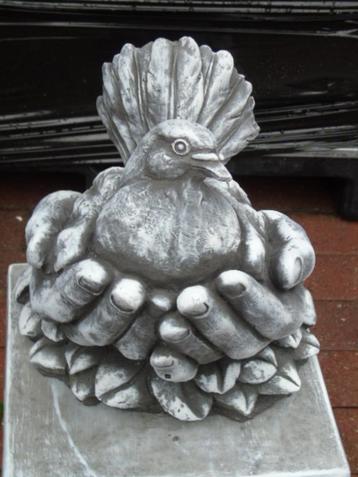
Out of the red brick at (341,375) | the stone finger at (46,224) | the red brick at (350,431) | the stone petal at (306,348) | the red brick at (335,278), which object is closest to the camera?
the stone finger at (46,224)

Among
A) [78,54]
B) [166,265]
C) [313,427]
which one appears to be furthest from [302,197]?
[166,265]

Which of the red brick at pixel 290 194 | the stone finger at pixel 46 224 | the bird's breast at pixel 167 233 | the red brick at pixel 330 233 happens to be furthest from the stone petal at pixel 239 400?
the red brick at pixel 290 194

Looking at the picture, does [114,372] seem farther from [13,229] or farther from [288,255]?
[13,229]

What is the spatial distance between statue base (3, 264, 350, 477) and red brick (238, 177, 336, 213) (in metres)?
1.07

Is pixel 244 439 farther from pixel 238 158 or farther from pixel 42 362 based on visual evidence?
pixel 238 158

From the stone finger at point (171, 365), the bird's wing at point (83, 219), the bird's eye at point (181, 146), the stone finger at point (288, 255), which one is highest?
the bird's eye at point (181, 146)

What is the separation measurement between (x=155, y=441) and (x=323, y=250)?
1064 millimetres

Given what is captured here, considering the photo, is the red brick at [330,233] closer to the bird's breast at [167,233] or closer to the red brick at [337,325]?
the red brick at [337,325]

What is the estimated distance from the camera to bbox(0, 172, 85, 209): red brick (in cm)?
213

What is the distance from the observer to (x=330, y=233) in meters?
2.07

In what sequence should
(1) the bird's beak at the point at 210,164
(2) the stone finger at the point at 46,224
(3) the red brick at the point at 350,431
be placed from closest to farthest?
1. (1) the bird's beak at the point at 210,164
2. (2) the stone finger at the point at 46,224
3. (3) the red brick at the point at 350,431

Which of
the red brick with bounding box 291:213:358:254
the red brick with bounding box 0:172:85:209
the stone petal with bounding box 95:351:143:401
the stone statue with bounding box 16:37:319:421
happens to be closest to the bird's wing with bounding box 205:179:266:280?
the stone statue with bounding box 16:37:319:421

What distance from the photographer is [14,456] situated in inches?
41.4

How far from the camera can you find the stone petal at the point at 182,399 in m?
1.04
